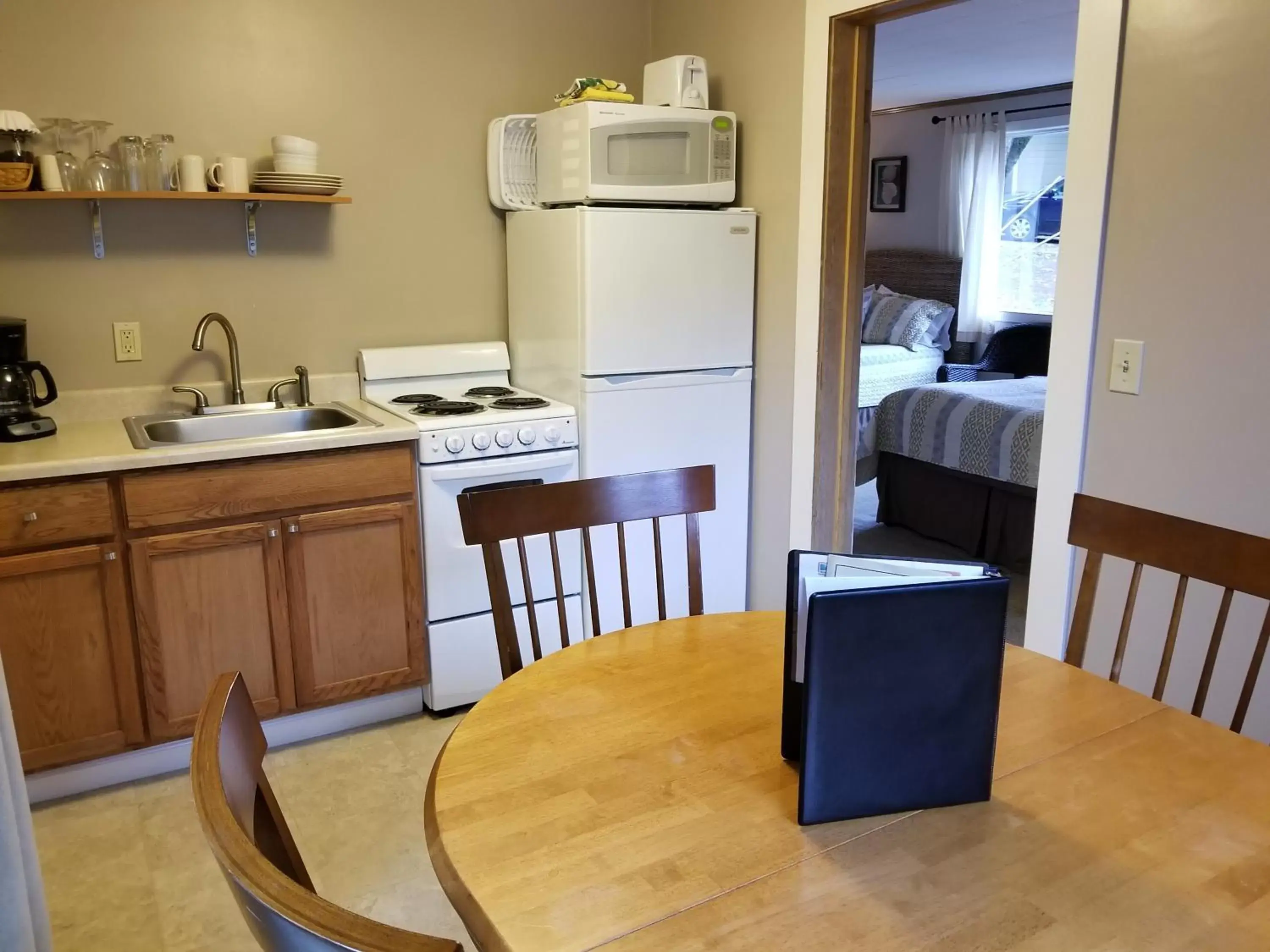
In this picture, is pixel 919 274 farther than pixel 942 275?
Yes

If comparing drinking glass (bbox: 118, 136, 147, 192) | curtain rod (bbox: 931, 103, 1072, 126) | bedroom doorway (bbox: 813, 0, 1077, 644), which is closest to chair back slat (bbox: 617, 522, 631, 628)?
bedroom doorway (bbox: 813, 0, 1077, 644)

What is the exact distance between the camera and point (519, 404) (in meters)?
2.93

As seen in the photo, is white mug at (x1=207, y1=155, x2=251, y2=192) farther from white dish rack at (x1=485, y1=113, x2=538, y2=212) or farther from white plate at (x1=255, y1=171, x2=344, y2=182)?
white dish rack at (x1=485, y1=113, x2=538, y2=212)

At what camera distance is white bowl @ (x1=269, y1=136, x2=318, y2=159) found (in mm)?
2740

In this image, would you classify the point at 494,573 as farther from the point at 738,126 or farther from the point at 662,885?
the point at 738,126

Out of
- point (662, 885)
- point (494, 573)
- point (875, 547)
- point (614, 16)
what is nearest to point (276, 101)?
point (614, 16)

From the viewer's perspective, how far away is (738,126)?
3.05 meters

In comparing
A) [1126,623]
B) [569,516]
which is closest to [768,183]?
[569,516]

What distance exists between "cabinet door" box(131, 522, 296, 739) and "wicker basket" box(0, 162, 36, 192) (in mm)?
928

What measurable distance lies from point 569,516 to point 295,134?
1.81 metres

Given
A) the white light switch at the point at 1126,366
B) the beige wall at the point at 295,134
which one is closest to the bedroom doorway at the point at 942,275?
the white light switch at the point at 1126,366

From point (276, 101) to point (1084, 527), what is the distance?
2.46m

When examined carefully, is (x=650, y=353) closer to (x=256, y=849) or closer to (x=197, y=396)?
(x=197, y=396)

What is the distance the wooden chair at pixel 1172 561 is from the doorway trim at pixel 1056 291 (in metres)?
0.59
